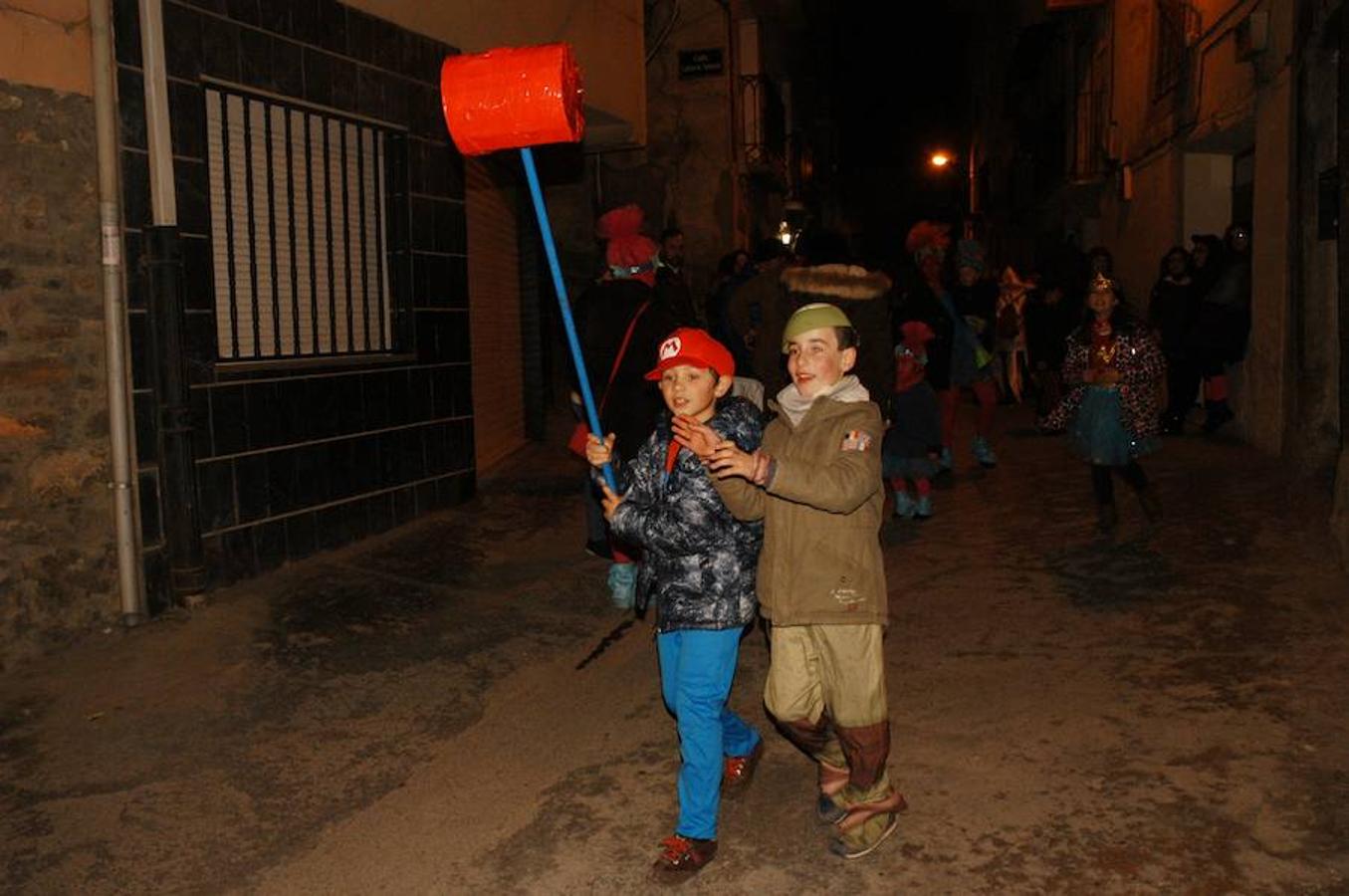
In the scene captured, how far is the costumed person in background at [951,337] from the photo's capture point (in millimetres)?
8523

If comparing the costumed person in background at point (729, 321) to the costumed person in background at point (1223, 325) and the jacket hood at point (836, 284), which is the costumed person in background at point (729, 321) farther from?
the costumed person in background at point (1223, 325)

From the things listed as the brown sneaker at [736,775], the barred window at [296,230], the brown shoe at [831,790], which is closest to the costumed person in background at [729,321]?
the barred window at [296,230]

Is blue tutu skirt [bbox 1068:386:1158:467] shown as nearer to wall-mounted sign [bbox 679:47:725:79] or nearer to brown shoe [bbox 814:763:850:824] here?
brown shoe [bbox 814:763:850:824]

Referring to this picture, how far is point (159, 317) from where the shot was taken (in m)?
5.93

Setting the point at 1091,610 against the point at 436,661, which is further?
the point at 1091,610

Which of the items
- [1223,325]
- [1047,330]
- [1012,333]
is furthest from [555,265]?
[1047,330]

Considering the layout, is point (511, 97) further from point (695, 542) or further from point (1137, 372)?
point (1137, 372)

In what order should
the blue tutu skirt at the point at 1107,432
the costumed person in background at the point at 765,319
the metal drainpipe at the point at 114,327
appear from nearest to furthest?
the metal drainpipe at the point at 114,327
the costumed person in background at the point at 765,319
the blue tutu skirt at the point at 1107,432

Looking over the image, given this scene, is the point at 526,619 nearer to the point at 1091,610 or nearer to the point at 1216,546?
the point at 1091,610

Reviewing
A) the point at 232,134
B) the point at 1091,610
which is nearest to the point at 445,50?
the point at 232,134

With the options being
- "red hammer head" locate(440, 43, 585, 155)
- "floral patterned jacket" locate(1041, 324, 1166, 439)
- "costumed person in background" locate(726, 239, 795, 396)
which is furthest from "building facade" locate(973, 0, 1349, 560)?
"red hammer head" locate(440, 43, 585, 155)

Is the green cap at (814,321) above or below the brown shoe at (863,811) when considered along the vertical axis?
above

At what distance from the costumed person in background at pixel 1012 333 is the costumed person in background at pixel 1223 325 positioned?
1826 millimetres

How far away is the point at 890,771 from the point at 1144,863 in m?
0.91
